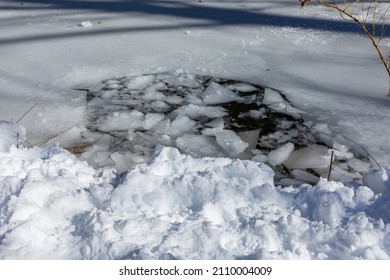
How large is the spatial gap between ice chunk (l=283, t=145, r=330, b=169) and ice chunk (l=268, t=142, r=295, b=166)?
0.06 feet

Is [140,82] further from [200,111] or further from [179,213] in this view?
[179,213]

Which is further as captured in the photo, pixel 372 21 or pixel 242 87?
pixel 372 21

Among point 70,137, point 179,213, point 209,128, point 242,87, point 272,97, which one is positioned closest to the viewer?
point 179,213

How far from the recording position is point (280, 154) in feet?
6.97

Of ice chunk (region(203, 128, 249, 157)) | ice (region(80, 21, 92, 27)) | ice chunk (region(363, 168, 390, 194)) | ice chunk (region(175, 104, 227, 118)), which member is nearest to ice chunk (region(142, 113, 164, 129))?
ice chunk (region(175, 104, 227, 118))

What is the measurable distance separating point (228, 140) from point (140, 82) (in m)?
0.81

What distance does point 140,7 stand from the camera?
4082 mm

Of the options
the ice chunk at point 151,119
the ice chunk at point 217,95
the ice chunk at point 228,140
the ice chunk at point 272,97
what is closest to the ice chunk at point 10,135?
the ice chunk at point 151,119

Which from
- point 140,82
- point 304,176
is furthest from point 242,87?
point 304,176

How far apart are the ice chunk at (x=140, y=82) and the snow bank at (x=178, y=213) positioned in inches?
35.9

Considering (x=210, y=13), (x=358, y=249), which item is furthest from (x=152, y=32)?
(x=358, y=249)

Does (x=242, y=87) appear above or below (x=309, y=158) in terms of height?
above

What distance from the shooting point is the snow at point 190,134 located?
147 cm

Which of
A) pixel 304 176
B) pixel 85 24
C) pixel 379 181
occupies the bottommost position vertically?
pixel 304 176
